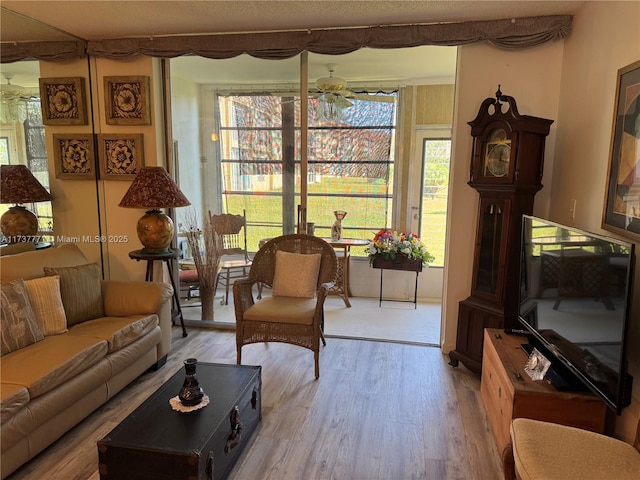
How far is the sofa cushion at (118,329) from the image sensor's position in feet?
8.46

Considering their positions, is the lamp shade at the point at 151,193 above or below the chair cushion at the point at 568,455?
above

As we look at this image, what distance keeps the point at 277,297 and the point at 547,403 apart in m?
1.98

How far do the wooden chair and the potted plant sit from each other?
1.46 meters

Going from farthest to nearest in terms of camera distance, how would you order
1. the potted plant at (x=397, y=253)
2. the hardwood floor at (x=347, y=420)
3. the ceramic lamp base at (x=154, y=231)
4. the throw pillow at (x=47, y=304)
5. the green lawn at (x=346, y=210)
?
the potted plant at (x=397, y=253) < the green lawn at (x=346, y=210) < the ceramic lamp base at (x=154, y=231) < the throw pillow at (x=47, y=304) < the hardwood floor at (x=347, y=420)

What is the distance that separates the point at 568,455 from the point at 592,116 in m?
1.91

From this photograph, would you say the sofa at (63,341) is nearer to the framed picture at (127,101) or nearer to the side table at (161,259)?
the side table at (161,259)

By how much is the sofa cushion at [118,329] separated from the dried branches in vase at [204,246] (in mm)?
1105

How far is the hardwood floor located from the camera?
6.86 feet

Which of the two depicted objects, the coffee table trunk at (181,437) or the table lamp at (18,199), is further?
the table lamp at (18,199)

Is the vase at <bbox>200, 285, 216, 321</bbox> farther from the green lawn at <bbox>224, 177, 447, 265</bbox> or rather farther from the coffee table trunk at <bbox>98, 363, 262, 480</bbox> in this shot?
the coffee table trunk at <bbox>98, 363, 262, 480</bbox>

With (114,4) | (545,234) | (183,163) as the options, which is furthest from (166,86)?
(545,234)

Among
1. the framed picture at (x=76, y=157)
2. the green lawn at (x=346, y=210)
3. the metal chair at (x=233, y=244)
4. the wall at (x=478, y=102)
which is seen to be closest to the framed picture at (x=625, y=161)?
the wall at (x=478, y=102)

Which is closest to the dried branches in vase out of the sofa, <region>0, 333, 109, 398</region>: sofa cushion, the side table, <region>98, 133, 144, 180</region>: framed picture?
the side table

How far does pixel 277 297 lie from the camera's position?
3.33 metres
